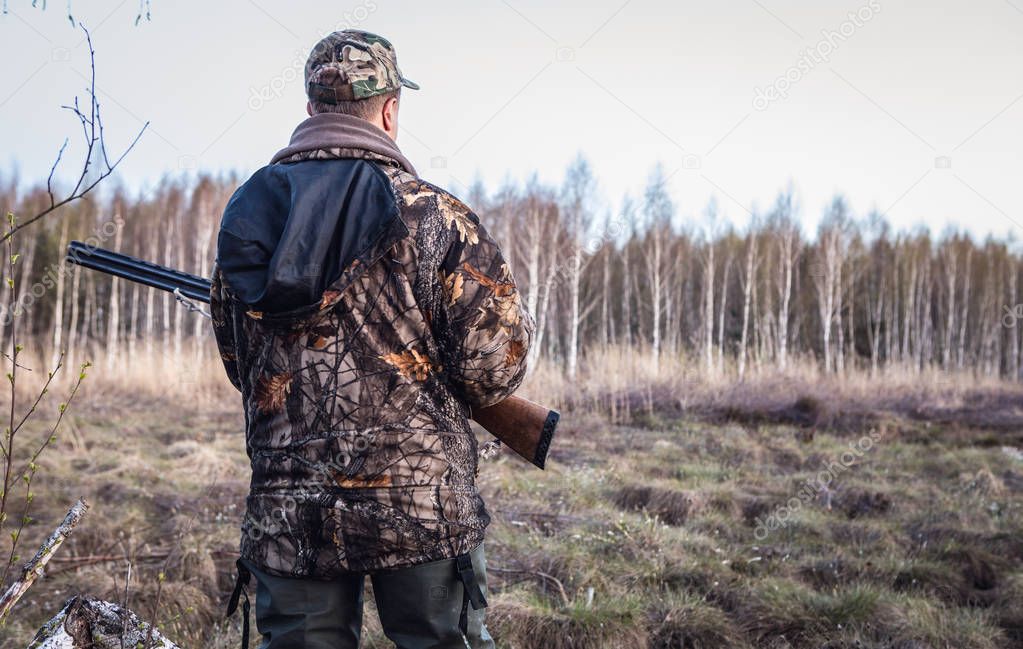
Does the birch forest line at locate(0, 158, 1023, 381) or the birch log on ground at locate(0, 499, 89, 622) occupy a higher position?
the birch forest line at locate(0, 158, 1023, 381)

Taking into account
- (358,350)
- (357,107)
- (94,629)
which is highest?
(357,107)

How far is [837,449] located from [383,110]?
8377 mm

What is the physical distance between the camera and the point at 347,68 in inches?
68.5

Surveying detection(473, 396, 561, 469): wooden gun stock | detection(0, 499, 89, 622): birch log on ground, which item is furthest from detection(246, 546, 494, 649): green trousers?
detection(0, 499, 89, 622): birch log on ground

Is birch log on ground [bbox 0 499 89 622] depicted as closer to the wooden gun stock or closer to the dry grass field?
the dry grass field

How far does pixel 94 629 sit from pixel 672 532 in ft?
11.8

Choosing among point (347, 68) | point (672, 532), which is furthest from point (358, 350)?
point (672, 532)

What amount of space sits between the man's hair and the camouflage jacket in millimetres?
141

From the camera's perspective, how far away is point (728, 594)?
391 cm

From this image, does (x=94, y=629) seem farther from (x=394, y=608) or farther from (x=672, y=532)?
(x=672, y=532)

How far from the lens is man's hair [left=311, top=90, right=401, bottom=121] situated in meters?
1.75

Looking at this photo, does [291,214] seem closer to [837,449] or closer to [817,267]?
[837,449]

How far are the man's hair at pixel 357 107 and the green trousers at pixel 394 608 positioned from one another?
106 cm

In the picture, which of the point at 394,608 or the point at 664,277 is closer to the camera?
the point at 394,608
